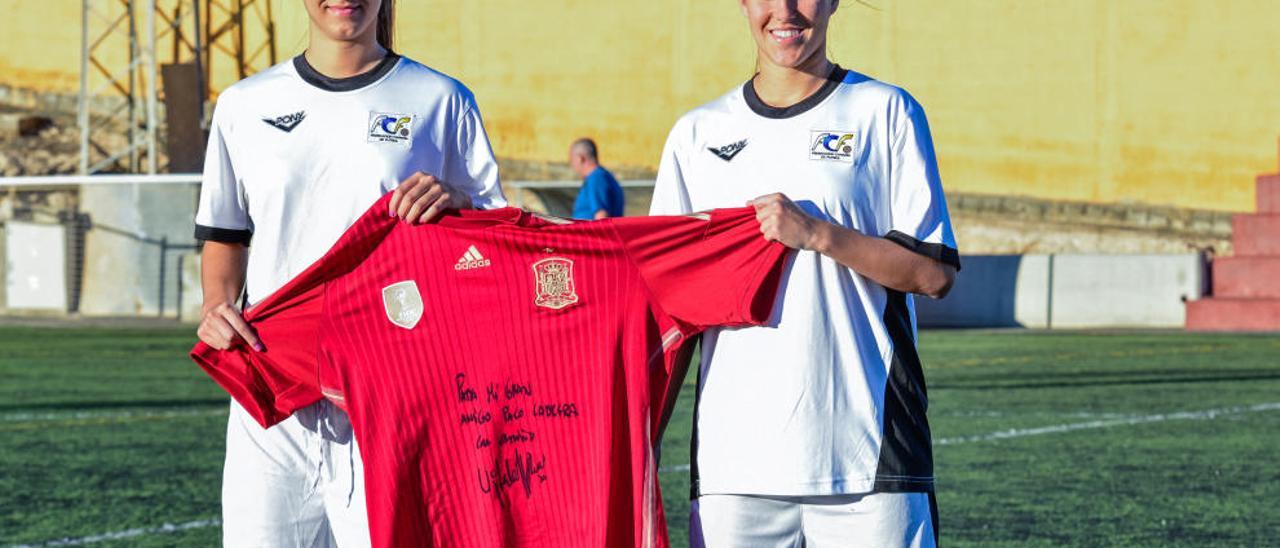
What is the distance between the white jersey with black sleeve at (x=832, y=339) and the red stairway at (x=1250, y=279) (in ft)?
59.8

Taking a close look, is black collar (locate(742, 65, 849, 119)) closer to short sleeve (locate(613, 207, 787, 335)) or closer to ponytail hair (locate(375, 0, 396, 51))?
short sleeve (locate(613, 207, 787, 335))

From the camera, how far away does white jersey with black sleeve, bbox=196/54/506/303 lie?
323 cm

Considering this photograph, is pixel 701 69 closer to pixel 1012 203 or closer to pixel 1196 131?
pixel 1012 203

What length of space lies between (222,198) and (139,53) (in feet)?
80.2

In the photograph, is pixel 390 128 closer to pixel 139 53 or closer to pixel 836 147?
pixel 836 147

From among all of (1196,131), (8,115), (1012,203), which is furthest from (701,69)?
(8,115)

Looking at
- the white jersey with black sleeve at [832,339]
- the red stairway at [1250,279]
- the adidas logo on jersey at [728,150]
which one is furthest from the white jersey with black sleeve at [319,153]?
the red stairway at [1250,279]

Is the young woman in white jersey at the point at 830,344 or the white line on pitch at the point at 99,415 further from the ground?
the young woman in white jersey at the point at 830,344

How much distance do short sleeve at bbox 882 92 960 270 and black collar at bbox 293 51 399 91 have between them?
0.94m

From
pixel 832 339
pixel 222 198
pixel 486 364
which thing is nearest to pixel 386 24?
pixel 222 198

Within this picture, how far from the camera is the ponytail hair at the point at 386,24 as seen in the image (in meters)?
3.40

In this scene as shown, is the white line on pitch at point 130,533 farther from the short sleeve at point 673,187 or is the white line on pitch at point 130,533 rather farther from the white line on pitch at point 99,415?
the white line on pitch at point 99,415

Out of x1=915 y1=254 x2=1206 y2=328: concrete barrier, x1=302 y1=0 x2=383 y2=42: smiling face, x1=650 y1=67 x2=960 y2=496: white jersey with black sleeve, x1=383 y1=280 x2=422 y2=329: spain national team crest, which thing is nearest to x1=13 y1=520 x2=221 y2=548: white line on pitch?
x1=383 y1=280 x2=422 y2=329: spain national team crest

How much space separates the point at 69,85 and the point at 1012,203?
14.6 metres
